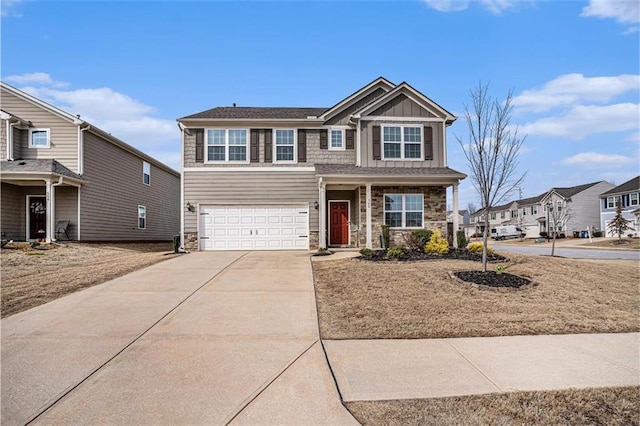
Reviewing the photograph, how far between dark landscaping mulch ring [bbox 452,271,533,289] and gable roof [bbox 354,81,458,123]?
31.1 ft

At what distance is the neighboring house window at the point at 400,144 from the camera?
691 inches

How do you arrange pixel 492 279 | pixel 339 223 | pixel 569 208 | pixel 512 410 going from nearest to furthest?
pixel 512 410, pixel 492 279, pixel 339 223, pixel 569 208

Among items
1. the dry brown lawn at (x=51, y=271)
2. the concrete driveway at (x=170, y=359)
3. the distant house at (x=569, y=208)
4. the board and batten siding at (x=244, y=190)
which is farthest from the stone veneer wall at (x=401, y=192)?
the distant house at (x=569, y=208)

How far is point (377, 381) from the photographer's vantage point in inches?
180

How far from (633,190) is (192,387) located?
46613mm

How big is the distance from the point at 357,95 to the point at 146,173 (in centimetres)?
1440

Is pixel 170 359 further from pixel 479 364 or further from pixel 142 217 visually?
pixel 142 217

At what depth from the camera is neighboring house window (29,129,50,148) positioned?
18578mm

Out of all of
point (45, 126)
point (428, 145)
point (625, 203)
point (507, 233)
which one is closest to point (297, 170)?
point (428, 145)

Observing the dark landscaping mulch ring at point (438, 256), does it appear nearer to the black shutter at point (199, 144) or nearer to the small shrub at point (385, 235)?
the small shrub at point (385, 235)

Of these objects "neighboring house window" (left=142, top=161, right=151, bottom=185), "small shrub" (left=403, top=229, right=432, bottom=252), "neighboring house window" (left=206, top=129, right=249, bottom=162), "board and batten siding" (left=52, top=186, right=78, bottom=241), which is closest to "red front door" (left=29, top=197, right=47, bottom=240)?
"board and batten siding" (left=52, top=186, right=78, bottom=241)

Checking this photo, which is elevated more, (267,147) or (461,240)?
(267,147)

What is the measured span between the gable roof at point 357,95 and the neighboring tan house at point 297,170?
0.35 ft

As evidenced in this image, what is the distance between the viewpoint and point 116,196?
21609 millimetres
